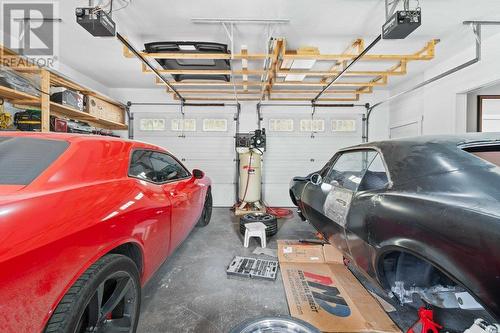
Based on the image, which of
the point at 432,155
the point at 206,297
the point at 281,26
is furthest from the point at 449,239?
the point at 281,26

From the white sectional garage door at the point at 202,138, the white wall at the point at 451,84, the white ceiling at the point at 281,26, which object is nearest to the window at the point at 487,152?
the white ceiling at the point at 281,26

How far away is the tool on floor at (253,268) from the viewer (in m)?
2.31

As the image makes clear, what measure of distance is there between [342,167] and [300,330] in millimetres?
4554

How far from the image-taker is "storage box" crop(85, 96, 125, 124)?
404 centimetres

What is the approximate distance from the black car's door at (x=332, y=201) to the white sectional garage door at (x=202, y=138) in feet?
10.1

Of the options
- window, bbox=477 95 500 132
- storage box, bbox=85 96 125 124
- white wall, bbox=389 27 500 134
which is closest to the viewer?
white wall, bbox=389 27 500 134

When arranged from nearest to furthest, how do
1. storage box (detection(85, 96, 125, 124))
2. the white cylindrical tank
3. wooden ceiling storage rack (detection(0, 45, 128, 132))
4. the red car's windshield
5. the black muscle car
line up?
1. the black muscle car
2. the red car's windshield
3. wooden ceiling storage rack (detection(0, 45, 128, 132))
4. storage box (detection(85, 96, 125, 124))
5. the white cylindrical tank

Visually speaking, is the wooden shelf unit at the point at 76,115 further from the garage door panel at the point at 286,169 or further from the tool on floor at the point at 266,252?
the garage door panel at the point at 286,169

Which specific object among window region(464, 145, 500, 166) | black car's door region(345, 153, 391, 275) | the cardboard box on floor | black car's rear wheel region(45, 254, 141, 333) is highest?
window region(464, 145, 500, 166)

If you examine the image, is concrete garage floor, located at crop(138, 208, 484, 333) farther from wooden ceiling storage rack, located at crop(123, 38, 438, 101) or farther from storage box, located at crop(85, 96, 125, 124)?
storage box, located at crop(85, 96, 125, 124)

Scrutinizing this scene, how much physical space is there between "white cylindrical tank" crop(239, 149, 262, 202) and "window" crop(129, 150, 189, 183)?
208cm

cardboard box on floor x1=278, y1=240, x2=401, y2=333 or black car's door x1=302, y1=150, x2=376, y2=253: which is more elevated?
black car's door x1=302, y1=150, x2=376, y2=253

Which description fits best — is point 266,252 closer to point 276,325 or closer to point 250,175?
point 276,325

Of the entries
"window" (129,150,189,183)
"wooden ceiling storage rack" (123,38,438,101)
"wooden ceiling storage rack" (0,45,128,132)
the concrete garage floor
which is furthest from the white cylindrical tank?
"wooden ceiling storage rack" (0,45,128,132)
